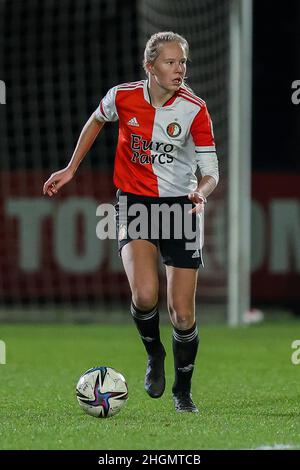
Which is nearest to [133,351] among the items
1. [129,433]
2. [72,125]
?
[129,433]

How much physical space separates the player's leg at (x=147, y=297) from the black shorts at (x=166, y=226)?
0.06 meters

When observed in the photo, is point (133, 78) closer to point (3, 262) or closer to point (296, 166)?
point (296, 166)

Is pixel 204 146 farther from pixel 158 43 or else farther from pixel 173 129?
pixel 158 43

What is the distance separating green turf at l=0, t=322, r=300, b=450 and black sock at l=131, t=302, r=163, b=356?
11.9 inches

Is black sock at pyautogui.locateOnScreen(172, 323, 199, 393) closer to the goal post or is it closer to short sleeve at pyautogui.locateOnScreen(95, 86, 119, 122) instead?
short sleeve at pyautogui.locateOnScreen(95, 86, 119, 122)

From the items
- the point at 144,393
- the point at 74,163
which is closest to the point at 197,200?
the point at 74,163

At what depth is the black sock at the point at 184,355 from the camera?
5.73 metres

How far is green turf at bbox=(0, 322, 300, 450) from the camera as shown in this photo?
4742 millimetres

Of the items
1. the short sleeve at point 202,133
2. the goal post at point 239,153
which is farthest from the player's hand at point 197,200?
the goal post at point 239,153

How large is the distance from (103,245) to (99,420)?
24.0ft

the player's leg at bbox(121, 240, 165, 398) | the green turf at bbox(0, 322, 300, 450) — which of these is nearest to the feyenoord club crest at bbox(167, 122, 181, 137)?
the player's leg at bbox(121, 240, 165, 398)

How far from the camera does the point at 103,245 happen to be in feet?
41.3

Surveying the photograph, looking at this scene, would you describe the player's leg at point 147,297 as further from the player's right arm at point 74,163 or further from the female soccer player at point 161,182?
the player's right arm at point 74,163

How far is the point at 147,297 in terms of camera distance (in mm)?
5660
